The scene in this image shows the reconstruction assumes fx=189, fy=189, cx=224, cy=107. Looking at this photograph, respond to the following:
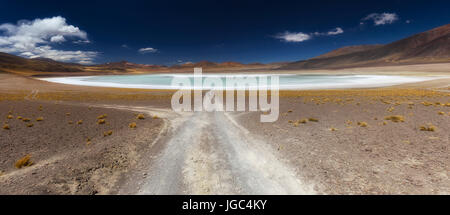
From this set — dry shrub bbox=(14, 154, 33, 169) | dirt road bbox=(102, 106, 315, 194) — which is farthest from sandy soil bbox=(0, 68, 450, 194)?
dry shrub bbox=(14, 154, 33, 169)

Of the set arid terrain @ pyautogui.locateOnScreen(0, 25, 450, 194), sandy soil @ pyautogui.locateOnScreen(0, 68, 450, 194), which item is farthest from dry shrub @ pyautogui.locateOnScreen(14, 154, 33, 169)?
sandy soil @ pyautogui.locateOnScreen(0, 68, 450, 194)

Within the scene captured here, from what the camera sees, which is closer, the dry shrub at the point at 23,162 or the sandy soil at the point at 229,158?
the sandy soil at the point at 229,158

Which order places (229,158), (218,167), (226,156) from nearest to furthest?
(218,167) < (229,158) < (226,156)

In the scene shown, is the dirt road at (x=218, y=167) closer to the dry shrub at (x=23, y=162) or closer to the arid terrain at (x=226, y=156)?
the arid terrain at (x=226, y=156)

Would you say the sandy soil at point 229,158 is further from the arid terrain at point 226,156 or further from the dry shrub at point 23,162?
the dry shrub at point 23,162

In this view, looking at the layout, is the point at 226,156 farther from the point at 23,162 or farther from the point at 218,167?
the point at 23,162

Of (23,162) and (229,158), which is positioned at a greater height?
(23,162)

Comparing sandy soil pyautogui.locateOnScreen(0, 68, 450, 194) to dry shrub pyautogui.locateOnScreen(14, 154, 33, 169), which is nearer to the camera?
sandy soil pyautogui.locateOnScreen(0, 68, 450, 194)

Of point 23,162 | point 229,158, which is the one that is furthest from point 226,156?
point 23,162

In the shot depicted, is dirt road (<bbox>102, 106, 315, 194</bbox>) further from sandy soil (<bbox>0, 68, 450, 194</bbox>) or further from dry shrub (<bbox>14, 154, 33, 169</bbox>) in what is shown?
dry shrub (<bbox>14, 154, 33, 169</bbox>)

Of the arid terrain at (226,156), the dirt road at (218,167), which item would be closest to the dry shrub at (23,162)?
the arid terrain at (226,156)

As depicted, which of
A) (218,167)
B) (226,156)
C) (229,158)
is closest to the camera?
(218,167)

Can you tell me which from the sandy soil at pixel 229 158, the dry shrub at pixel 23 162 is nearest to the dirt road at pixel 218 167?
the sandy soil at pixel 229 158

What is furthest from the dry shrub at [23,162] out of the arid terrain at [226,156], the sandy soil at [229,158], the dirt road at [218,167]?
the dirt road at [218,167]
